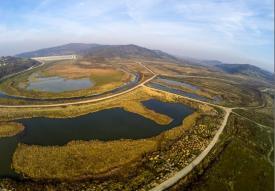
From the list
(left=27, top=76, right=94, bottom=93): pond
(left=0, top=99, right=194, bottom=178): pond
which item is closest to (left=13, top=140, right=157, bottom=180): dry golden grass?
(left=0, top=99, right=194, bottom=178): pond

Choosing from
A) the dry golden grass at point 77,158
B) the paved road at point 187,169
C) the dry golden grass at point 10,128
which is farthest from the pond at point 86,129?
the paved road at point 187,169

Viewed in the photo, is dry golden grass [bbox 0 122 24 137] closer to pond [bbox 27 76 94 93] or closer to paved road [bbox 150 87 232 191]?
pond [bbox 27 76 94 93]

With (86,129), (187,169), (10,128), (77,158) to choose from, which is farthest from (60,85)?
(187,169)

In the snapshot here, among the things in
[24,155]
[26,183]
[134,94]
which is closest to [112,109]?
[134,94]

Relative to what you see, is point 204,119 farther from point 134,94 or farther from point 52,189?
point 52,189

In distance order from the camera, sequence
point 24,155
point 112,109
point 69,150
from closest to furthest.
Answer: point 24,155 < point 69,150 < point 112,109

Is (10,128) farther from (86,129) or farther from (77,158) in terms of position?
(77,158)
